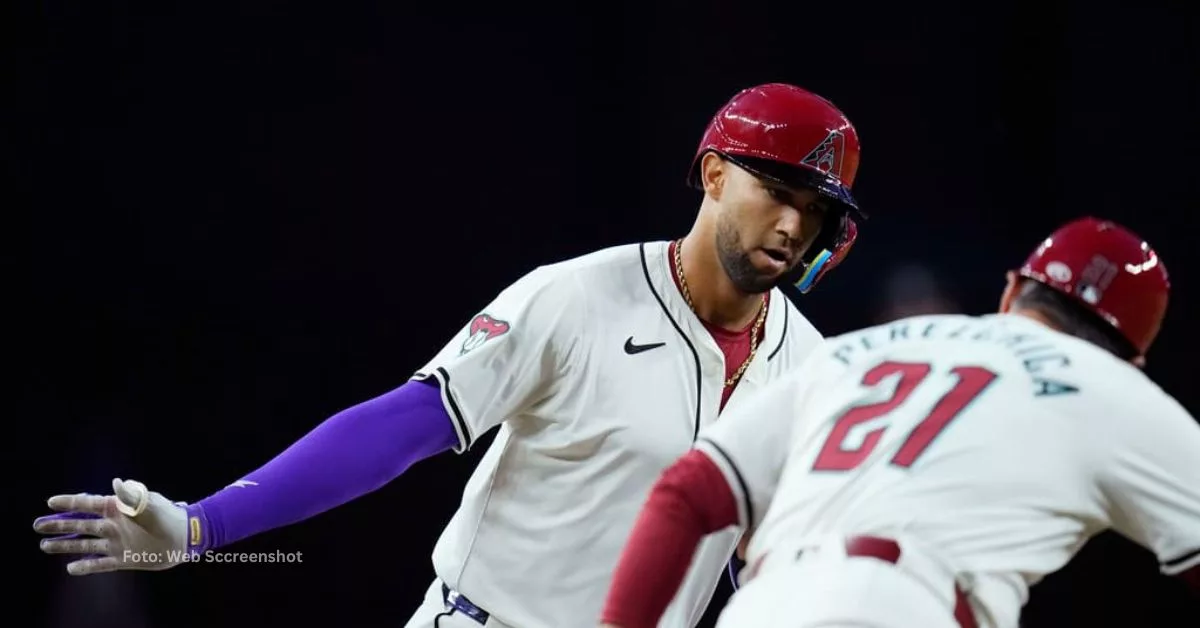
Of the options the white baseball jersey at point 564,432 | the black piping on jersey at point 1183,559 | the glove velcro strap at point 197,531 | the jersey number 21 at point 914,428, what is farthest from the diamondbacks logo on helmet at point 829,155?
the glove velcro strap at point 197,531

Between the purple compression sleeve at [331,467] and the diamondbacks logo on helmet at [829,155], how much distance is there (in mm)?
800

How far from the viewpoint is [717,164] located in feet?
8.67

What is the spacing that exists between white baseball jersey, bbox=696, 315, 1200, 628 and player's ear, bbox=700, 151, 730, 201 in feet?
2.85

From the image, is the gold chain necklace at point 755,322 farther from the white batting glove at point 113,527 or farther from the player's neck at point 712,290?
the white batting glove at point 113,527

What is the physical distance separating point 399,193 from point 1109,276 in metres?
2.73

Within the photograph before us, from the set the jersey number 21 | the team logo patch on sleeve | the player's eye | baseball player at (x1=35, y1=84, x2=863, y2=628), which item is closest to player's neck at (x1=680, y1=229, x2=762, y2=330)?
baseball player at (x1=35, y1=84, x2=863, y2=628)

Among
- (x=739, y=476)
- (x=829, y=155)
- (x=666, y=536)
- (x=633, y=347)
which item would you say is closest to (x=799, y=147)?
(x=829, y=155)

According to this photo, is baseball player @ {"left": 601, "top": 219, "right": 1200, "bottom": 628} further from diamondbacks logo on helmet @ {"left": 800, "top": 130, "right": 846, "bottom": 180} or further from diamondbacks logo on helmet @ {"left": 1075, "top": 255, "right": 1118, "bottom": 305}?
diamondbacks logo on helmet @ {"left": 800, "top": 130, "right": 846, "bottom": 180}

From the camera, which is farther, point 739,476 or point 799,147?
point 799,147

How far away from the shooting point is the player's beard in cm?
254

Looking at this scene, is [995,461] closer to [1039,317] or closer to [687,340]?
[1039,317]

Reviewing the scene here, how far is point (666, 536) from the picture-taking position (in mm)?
1783

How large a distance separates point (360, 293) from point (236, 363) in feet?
1.40

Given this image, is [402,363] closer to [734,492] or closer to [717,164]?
[717,164]
